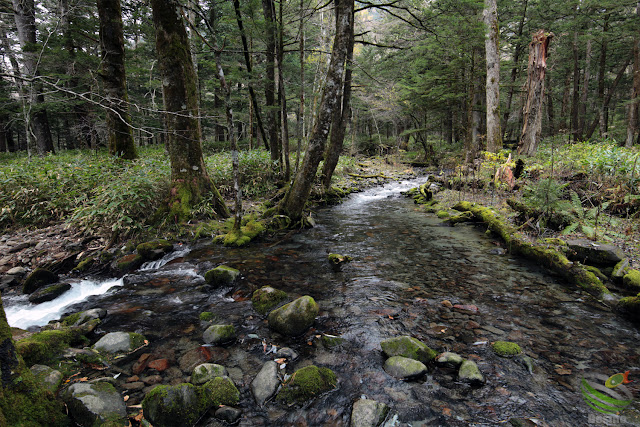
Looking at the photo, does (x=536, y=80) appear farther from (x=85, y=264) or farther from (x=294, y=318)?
(x=85, y=264)

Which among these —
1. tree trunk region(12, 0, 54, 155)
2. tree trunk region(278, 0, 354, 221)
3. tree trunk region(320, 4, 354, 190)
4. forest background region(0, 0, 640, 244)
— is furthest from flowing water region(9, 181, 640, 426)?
tree trunk region(12, 0, 54, 155)

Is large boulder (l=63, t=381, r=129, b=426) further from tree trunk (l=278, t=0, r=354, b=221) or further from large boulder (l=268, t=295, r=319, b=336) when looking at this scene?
tree trunk (l=278, t=0, r=354, b=221)

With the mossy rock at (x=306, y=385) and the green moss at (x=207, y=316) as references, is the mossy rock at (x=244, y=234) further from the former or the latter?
the mossy rock at (x=306, y=385)

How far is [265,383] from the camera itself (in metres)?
2.67

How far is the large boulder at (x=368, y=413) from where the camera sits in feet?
7.63

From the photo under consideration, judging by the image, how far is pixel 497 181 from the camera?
908 cm

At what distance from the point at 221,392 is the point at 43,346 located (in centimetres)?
184

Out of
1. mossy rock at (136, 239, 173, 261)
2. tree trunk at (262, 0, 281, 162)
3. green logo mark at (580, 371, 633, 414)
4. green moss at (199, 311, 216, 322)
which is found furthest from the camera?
tree trunk at (262, 0, 281, 162)

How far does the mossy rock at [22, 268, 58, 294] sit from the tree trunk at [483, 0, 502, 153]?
44.9 ft

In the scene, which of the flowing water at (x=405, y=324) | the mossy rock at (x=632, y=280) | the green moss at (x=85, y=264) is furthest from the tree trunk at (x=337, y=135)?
the mossy rock at (x=632, y=280)

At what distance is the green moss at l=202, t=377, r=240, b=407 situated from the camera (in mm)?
2484

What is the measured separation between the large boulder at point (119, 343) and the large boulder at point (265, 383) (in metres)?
1.56

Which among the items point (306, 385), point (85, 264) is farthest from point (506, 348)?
point (85, 264)

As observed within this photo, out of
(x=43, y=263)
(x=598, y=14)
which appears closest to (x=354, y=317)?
(x=43, y=263)
